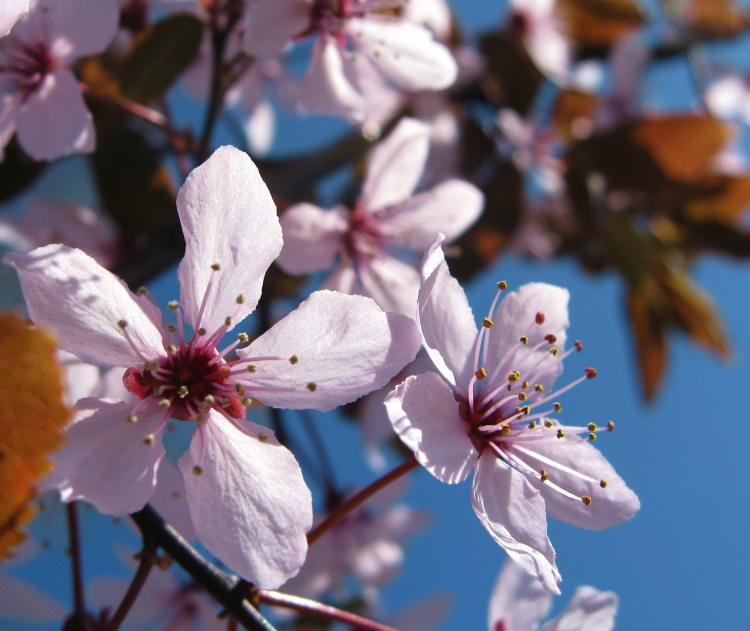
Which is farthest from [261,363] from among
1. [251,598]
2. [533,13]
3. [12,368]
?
[533,13]

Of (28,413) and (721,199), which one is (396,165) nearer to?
(28,413)

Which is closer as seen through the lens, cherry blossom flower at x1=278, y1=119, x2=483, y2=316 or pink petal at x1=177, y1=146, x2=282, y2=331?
pink petal at x1=177, y1=146, x2=282, y2=331

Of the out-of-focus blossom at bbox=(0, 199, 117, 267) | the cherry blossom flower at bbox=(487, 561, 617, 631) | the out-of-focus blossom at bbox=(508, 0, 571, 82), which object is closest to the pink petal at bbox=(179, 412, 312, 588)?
the cherry blossom flower at bbox=(487, 561, 617, 631)

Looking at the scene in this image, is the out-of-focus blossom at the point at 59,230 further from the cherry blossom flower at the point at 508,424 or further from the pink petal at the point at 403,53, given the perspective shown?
the cherry blossom flower at the point at 508,424

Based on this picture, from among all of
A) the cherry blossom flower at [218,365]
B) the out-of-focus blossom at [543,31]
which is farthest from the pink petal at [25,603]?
the out-of-focus blossom at [543,31]

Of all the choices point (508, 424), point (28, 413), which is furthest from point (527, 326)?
point (28, 413)

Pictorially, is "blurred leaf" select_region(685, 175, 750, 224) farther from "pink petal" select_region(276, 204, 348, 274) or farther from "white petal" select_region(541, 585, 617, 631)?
"white petal" select_region(541, 585, 617, 631)
